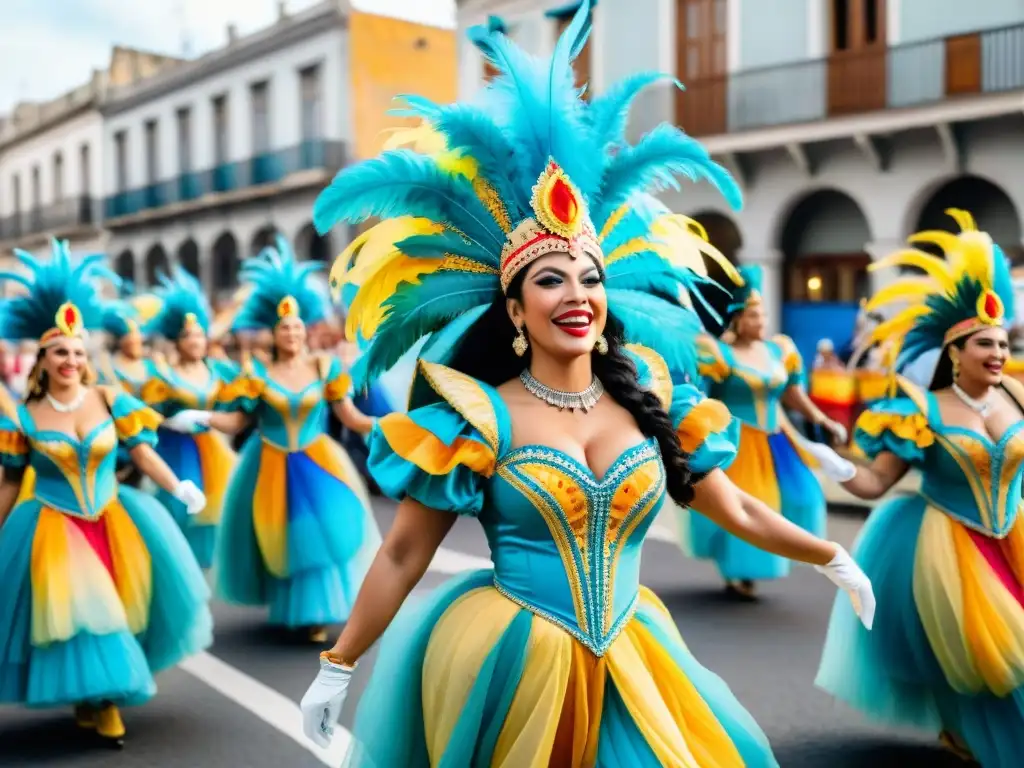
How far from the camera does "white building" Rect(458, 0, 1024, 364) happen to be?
51.0ft

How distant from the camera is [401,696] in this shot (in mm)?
3117

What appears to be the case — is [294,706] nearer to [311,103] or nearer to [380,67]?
[380,67]

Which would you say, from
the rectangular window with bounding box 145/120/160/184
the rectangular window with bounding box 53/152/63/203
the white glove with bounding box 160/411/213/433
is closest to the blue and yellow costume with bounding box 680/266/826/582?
the white glove with bounding box 160/411/213/433

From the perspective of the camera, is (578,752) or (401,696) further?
(401,696)

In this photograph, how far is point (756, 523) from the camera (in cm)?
328

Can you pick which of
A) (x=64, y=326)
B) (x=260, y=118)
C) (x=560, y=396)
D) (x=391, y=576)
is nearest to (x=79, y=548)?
(x=64, y=326)

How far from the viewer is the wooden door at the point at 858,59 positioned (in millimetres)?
16516

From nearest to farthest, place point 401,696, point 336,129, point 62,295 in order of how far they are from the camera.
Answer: point 401,696, point 62,295, point 336,129

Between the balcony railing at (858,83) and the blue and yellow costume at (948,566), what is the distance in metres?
11.5

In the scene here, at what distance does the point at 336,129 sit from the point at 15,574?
76.7 feet

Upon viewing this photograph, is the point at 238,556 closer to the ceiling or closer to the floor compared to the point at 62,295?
closer to the floor

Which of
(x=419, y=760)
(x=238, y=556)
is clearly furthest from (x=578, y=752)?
(x=238, y=556)

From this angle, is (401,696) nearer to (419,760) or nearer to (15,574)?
(419,760)

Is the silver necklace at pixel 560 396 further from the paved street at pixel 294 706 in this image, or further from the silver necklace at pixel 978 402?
the paved street at pixel 294 706
